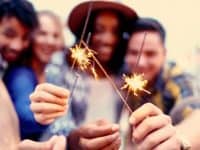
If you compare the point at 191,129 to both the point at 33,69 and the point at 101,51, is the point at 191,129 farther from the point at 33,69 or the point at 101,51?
the point at 33,69

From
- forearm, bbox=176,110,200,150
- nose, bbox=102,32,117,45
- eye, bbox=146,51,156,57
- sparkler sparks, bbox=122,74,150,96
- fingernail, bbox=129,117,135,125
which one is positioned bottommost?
forearm, bbox=176,110,200,150

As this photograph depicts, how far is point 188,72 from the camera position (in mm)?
643

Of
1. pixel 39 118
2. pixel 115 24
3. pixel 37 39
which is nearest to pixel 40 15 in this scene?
pixel 37 39

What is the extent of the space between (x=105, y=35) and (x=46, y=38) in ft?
0.69

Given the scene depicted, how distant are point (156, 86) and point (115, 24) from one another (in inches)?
3.7

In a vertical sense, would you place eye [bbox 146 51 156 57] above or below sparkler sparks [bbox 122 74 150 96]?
below

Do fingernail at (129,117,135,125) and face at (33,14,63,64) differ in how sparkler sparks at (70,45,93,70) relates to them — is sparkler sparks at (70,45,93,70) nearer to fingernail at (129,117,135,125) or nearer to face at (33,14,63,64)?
fingernail at (129,117,135,125)

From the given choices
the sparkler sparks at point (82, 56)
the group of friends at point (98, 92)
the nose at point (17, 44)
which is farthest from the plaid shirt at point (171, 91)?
the nose at point (17, 44)

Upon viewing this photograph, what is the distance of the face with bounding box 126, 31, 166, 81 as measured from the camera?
0.55 metres

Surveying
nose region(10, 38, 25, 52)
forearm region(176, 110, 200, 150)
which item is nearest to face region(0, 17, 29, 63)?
nose region(10, 38, 25, 52)

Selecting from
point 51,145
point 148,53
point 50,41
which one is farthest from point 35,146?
point 50,41

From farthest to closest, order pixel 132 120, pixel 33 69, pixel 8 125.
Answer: pixel 33 69 → pixel 8 125 → pixel 132 120

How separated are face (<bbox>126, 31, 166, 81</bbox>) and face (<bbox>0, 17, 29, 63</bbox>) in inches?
8.4

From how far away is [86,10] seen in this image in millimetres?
514
